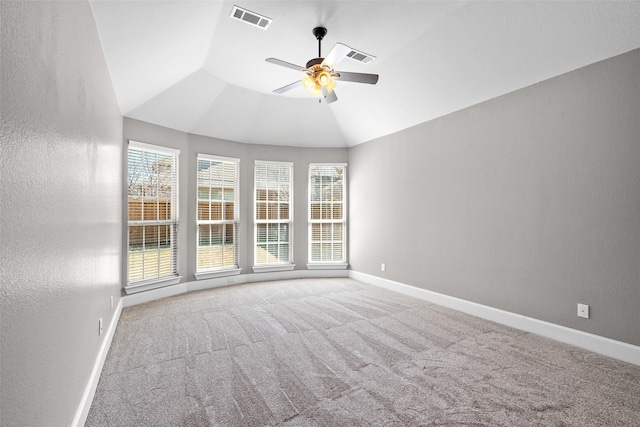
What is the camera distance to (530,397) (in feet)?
7.14

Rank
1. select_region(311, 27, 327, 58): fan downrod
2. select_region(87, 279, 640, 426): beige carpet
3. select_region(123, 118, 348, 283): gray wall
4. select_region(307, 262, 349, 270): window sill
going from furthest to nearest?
1. select_region(307, 262, 349, 270): window sill
2. select_region(123, 118, 348, 283): gray wall
3. select_region(311, 27, 327, 58): fan downrod
4. select_region(87, 279, 640, 426): beige carpet

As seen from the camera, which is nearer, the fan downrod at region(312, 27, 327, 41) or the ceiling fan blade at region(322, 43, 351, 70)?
the ceiling fan blade at region(322, 43, 351, 70)

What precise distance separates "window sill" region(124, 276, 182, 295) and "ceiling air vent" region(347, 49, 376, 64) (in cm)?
411

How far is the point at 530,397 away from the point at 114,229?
4.26 metres

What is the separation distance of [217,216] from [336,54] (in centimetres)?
361

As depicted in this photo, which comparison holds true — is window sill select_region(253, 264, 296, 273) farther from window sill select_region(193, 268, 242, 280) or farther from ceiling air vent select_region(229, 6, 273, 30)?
ceiling air vent select_region(229, 6, 273, 30)

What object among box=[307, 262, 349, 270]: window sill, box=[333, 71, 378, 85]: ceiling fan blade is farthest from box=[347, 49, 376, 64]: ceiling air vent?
box=[307, 262, 349, 270]: window sill

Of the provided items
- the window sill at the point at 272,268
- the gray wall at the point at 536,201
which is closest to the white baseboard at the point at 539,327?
the gray wall at the point at 536,201

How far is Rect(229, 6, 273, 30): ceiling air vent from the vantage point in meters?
2.93

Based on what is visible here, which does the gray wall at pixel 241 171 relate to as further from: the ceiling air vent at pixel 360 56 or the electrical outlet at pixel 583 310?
the electrical outlet at pixel 583 310

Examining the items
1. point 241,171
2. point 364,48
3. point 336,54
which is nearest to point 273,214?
point 241,171

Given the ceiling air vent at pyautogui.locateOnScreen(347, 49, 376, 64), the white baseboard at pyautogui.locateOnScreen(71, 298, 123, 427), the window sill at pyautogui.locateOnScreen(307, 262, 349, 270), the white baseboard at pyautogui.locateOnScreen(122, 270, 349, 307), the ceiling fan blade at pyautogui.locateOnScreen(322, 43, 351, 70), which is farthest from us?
the window sill at pyautogui.locateOnScreen(307, 262, 349, 270)

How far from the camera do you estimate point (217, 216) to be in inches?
211

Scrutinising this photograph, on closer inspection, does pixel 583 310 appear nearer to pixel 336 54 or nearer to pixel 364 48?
pixel 336 54
